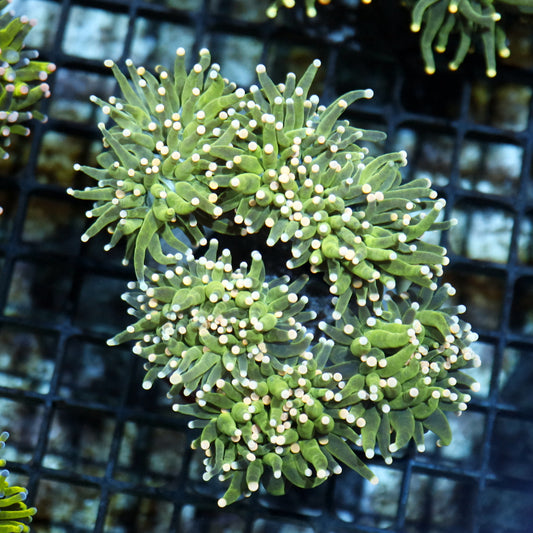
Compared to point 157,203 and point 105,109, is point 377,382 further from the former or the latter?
point 105,109

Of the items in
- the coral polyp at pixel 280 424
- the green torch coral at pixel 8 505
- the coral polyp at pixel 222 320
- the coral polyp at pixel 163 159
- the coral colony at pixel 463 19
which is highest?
the coral colony at pixel 463 19

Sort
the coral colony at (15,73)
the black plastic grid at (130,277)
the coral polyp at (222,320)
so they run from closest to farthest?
the coral polyp at (222,320) → the coral colony at (15,73) → the black plastic grid at (130,277)

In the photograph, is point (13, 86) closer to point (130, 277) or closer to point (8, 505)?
point (130, 277)

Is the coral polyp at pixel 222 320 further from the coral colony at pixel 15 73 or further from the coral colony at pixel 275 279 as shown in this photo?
the coral colony at pixel 15 73

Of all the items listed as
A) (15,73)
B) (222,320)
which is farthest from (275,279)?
(15,73)

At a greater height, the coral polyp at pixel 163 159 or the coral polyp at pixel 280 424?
the coral polyp at pixel 163 159

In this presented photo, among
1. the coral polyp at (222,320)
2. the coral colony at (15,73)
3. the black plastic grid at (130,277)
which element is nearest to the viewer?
the coral polyp at (222,320)

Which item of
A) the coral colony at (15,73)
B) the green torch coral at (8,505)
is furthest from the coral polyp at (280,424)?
the coral colony at (15,73)
